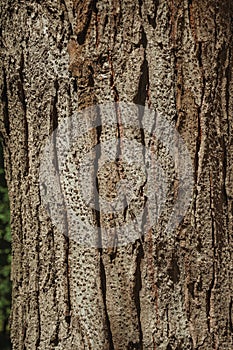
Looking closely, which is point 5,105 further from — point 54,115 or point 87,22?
point 87,22

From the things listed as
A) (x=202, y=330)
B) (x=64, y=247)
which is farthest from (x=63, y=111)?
(x=202, y=330)

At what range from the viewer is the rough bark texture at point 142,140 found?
75.1 inches

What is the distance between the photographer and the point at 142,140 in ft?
6.30

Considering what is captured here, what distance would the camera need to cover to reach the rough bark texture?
75.1 inches

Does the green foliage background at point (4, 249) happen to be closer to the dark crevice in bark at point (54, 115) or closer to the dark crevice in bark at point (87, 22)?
the dark crevice in bark at point (54, 115)

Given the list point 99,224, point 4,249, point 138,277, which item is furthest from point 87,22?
point 4,249

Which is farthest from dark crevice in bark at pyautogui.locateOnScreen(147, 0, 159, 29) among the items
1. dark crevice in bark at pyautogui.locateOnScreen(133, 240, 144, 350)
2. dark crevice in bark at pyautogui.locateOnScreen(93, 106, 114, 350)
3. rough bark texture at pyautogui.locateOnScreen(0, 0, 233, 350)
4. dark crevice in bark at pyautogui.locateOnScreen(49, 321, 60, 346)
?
dark crevice in bark at pyautogui.locateOnScreen(49, 321, 60, 346)

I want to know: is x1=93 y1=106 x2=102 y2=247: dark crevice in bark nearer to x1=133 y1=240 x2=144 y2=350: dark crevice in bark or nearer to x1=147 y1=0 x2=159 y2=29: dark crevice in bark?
x1=133 y1=240 x2=144 y2=350: dark crevice in bark

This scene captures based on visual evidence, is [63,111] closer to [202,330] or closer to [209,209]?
[209,209]

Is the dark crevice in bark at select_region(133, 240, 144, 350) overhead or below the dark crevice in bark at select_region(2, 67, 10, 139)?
below

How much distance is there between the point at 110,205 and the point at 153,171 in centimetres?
17

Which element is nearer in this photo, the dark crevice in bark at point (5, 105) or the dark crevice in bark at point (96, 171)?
the dark crevice in bark at point (96, 171)

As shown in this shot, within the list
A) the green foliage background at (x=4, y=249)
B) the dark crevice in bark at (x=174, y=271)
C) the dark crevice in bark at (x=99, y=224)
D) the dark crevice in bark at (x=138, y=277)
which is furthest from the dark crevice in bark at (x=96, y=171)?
the green foliage background at (x=4, y=249)

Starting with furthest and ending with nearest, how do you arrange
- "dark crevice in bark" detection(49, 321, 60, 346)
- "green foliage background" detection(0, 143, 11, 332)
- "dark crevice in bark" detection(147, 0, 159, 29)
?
"green foliage background" detection(0, 143, 11, 332) < "dark crevice in bark" detection(49, 321, 60, 346) < "dark crevice in bark" detection(147, 0, 159, 29)
